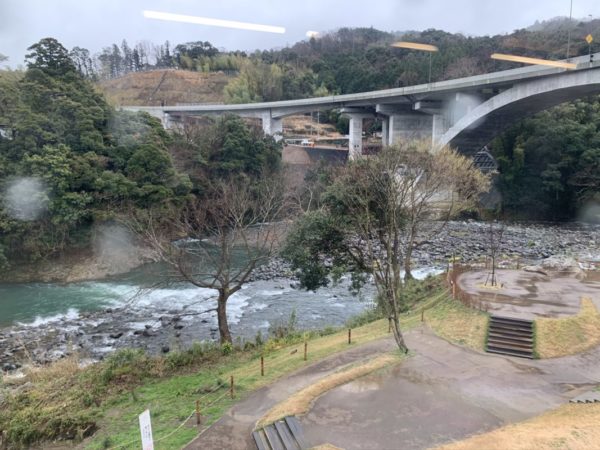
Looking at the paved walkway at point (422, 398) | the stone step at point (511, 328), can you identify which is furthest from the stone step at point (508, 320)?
the paved walkway at point (422, 398)

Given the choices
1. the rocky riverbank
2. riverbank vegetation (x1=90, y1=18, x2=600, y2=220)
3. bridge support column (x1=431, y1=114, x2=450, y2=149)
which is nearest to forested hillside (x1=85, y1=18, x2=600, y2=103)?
riverbank vegetation (x1=90, y1=18, x2=600, y2=220)

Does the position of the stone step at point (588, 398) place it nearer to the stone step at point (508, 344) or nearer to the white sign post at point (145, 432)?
the stone step at point (508, 344)

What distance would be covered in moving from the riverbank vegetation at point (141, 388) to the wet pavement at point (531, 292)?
9.60 feet

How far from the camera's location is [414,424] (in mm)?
8492

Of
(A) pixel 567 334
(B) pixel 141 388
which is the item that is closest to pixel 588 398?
(A) pixel 567 334

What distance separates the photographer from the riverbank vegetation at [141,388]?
9711 mm

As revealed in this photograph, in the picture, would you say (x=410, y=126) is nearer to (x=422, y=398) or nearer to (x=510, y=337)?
(x=510, y=337)

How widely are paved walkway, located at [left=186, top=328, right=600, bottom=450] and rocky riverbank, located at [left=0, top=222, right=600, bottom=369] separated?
7270 millimetres

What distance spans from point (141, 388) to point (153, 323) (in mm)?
7822

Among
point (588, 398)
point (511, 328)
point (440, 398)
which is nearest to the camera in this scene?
point (588, 398)

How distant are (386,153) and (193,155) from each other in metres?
20.8

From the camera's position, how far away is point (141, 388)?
11891 mm

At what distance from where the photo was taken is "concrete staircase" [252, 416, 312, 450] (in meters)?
7.88

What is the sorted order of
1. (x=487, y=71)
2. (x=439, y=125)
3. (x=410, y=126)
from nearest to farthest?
(x=439, y=125) → (x=410, y=126) → (x=487, y=71)
